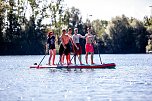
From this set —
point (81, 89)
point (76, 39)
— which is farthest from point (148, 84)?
point (76, 39)

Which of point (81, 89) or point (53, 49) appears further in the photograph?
point (53, 49)

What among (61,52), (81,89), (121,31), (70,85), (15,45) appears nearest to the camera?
(81,89)

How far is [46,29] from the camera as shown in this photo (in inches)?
2955

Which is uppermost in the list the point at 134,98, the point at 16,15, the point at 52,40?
the point at 16,15

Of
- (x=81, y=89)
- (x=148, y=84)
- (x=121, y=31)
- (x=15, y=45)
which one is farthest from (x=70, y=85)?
(x=121, y=31)

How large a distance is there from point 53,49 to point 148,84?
36.1 ft

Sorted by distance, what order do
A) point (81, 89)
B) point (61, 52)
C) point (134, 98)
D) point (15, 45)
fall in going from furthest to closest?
point (15, 45), point (61, 52), point (81, 89), point (134, 98)

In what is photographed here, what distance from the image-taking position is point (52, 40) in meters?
24.1

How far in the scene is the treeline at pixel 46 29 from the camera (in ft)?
233

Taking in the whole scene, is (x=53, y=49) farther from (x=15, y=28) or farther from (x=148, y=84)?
(x=15, y=28)

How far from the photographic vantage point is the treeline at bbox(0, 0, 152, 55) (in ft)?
233

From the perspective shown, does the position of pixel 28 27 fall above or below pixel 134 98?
above

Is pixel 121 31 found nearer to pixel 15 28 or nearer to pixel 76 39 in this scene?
pixel 15 28

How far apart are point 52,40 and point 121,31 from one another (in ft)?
188
